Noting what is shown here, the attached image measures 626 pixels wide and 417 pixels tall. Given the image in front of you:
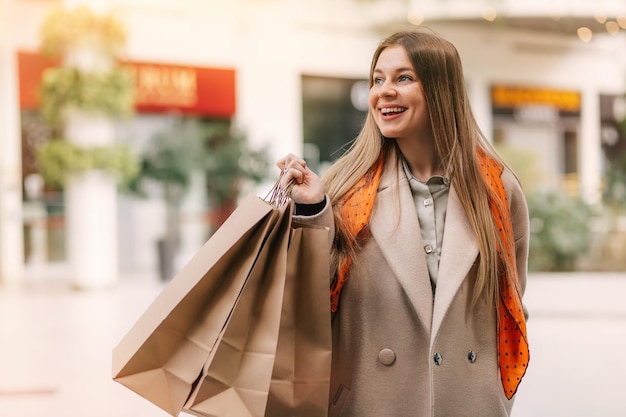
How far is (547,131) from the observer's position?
20984 millimetres

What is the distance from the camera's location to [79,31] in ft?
42.1

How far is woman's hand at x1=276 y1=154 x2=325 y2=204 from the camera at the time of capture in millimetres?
2086

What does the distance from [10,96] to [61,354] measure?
766 centimetres

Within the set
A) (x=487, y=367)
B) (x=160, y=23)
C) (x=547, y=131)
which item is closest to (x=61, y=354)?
(x=487, y=367)

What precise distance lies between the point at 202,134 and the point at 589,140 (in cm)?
1121

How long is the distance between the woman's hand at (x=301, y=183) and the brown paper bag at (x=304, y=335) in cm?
13

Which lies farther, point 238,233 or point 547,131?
point 547,131

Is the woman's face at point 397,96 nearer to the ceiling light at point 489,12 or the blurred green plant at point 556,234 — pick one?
the blurred green plant at point 556,234

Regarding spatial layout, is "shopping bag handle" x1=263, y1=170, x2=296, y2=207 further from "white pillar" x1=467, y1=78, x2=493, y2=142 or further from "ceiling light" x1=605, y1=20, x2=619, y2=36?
"ceiling light" x1=605, y1=20, x2=619, y2=36

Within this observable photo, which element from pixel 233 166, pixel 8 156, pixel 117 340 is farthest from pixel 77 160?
pixel 117 340

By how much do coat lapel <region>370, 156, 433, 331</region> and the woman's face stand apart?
0.18 m

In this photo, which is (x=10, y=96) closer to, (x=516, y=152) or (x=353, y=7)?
(x=353, y=7)

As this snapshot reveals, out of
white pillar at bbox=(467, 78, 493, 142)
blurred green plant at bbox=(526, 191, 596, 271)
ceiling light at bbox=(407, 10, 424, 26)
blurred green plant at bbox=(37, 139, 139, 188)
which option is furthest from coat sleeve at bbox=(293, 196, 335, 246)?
white pillar at bbox=(467, 78, 493, 142)

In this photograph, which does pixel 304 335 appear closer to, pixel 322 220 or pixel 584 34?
pixel 322 220
